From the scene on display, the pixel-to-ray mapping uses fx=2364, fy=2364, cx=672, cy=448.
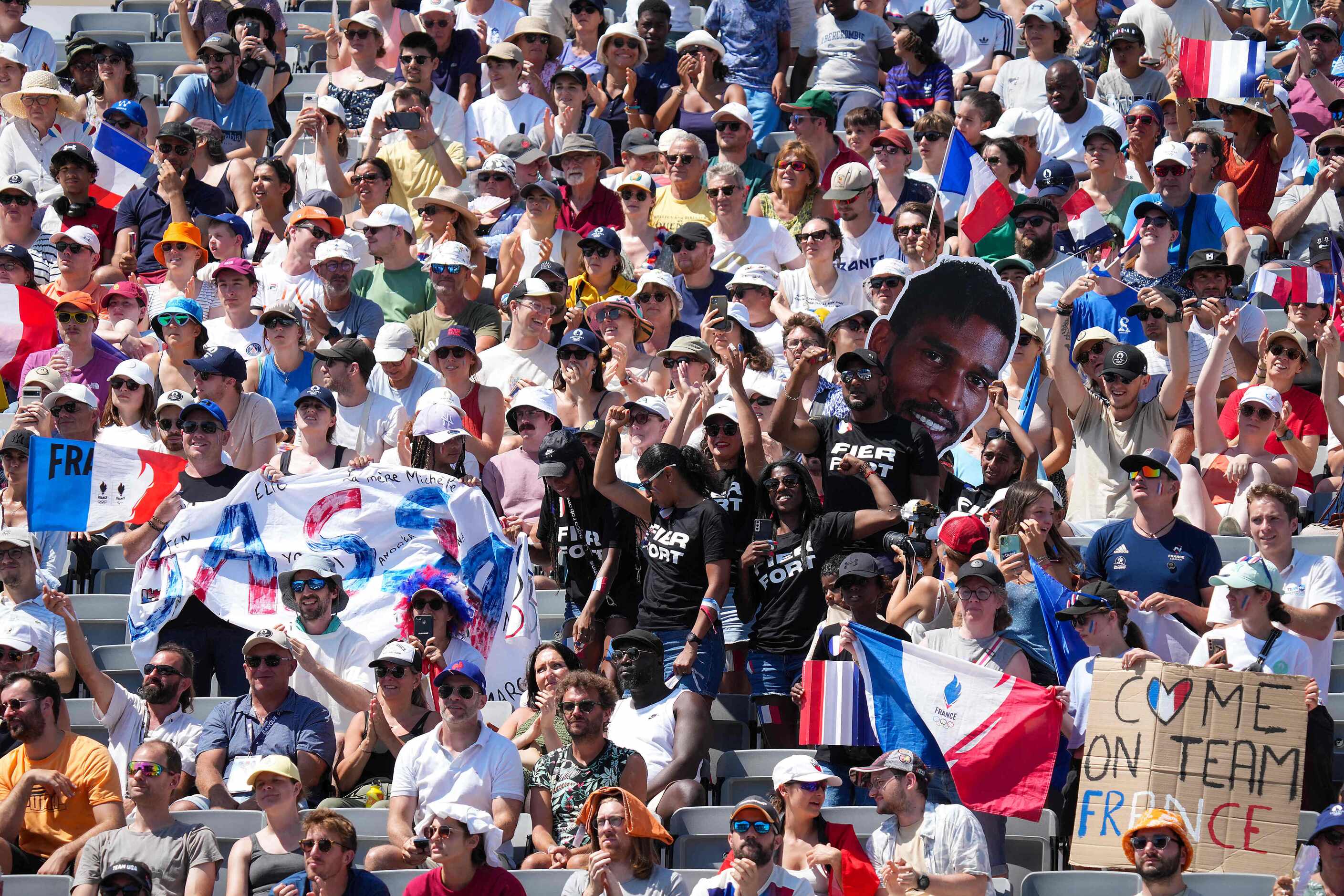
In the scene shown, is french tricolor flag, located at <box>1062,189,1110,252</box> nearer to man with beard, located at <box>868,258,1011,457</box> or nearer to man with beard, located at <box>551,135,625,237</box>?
man with beard, located at <box>868,258,1011,457</box>

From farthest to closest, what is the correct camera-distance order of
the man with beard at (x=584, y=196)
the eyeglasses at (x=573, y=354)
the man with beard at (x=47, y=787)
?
the man with beard at (x=584, y=196), the eyeglasses at (x=573, y=354), the man with beard at (x=47, y=787)

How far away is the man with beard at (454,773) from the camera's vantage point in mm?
9141

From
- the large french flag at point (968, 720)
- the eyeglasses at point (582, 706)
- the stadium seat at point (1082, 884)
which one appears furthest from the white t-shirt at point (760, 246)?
the stadium seat at point (1082, 884)

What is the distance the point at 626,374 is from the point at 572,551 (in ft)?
4.71

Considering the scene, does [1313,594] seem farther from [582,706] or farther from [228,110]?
[228,110]

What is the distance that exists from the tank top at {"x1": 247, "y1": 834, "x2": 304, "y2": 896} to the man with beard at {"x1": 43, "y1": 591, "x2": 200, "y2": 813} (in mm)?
972

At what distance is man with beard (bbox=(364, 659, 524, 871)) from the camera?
9.14 m

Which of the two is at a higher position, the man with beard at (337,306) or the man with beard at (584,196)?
the man with beard at (584,196)

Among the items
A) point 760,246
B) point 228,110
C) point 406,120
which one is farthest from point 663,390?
point 228,110

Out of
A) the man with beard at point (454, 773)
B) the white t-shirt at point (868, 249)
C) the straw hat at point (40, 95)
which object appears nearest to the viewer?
the man with beard at point (454, 773)

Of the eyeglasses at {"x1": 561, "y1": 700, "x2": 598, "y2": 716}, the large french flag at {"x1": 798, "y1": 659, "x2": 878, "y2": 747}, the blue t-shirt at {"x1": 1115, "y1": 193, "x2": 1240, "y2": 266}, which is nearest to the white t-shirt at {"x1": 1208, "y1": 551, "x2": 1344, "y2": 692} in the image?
the large french flag at {"x1": 798, "y1": 659, "x2": 878, "y2": 747}

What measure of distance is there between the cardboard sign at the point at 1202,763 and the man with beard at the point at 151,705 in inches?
147

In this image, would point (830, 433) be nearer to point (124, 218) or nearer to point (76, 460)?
point (76, 460)

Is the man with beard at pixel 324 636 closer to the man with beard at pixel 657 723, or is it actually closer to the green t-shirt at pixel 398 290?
the man with beard at pixel 657 723
